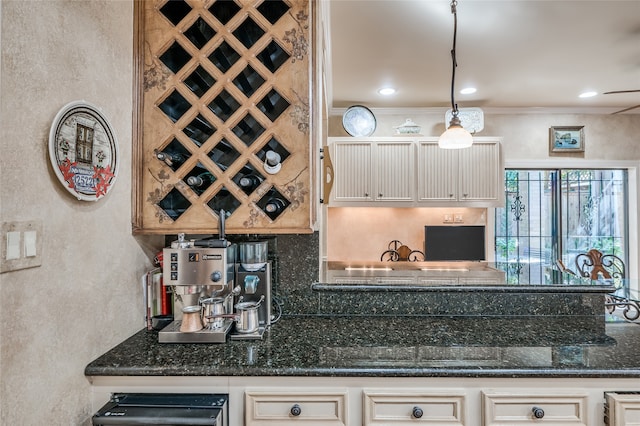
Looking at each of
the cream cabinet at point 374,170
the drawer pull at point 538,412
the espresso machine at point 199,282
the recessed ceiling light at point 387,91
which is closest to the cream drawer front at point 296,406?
the espresso machine at point 199,282

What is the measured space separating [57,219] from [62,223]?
2cm

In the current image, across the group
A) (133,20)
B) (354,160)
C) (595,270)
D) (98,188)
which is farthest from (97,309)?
(595,270)

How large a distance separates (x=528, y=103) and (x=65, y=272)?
16.4 ft

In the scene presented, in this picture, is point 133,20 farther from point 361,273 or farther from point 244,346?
point 361,273

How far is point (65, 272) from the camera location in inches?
43.7

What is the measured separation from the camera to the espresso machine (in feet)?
4.48

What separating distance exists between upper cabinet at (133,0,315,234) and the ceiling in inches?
37.5

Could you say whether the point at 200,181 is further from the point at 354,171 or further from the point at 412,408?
the point at 354,171

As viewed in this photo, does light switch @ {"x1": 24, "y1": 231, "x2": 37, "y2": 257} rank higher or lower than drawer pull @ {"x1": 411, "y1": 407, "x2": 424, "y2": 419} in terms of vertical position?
higher

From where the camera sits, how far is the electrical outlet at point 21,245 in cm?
90

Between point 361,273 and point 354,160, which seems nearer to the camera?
point 361,273

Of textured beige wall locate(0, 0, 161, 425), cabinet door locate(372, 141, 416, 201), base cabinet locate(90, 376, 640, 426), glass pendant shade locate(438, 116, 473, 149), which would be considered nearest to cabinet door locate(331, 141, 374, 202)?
cabinet door locate(372, 141, 416, 201)

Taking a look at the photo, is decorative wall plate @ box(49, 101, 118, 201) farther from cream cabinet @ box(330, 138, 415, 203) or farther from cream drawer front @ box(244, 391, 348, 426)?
cream cabinet @ box(330, 138, 415, 203)

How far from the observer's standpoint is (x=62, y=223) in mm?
1103
